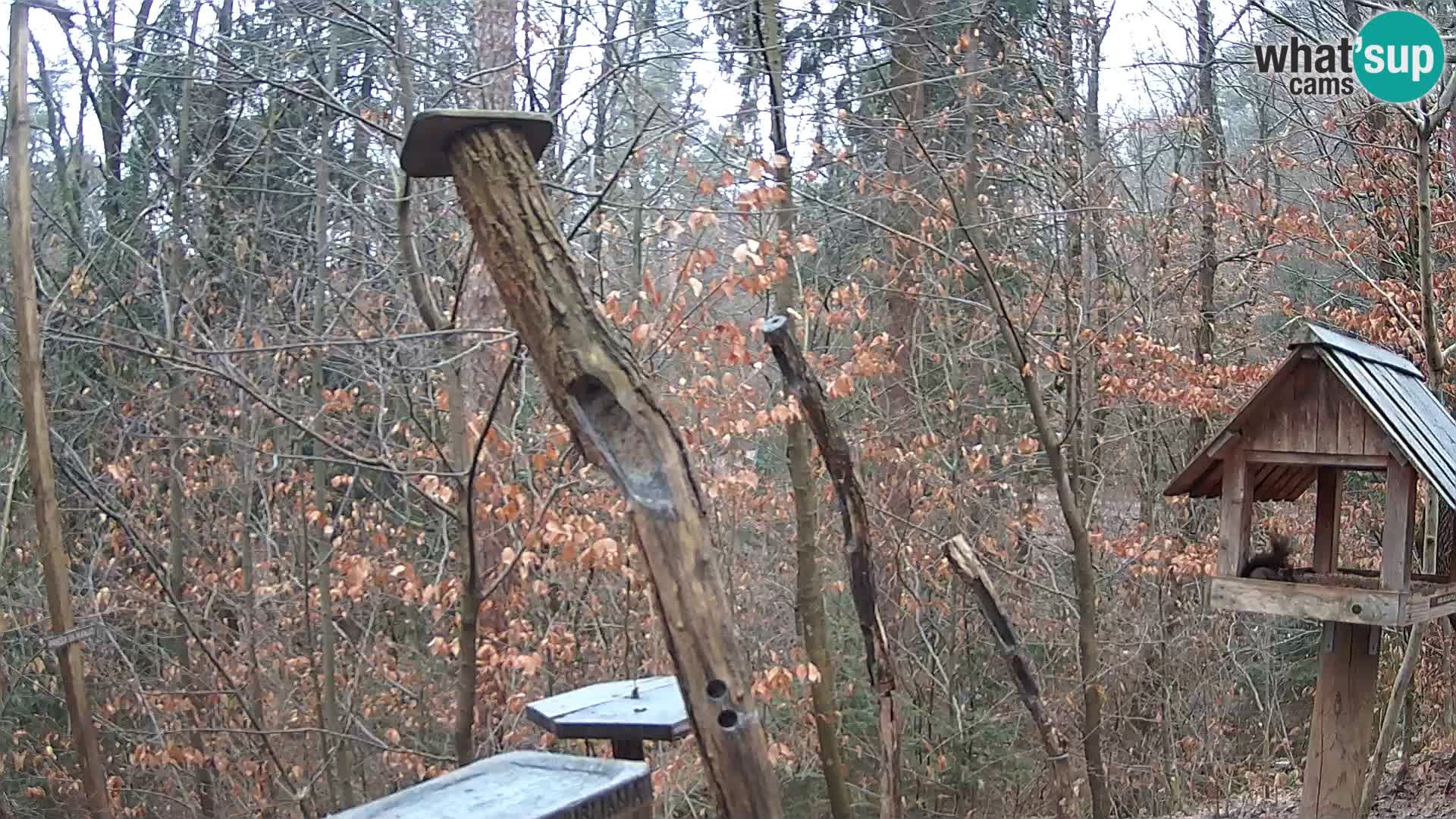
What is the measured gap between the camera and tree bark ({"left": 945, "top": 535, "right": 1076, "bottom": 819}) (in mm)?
4500

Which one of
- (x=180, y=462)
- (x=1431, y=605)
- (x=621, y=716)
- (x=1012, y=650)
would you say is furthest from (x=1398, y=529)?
(x=180, y=462)

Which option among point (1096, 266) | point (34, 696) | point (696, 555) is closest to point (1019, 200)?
point (1096, 266)

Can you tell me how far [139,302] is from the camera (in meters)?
7.96

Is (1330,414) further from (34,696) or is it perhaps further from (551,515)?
(34,696)

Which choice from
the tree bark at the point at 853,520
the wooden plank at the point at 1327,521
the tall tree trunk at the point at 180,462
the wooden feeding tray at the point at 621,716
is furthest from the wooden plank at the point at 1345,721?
the tall tree trunk at the point at 180,462

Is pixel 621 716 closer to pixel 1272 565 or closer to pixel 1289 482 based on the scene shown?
pixel 1272 565

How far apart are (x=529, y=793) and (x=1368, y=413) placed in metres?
2.72

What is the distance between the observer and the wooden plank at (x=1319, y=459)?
3.55m

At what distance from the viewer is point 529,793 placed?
2.67 meters

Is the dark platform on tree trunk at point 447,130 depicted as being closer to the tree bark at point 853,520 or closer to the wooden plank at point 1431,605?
the tree bark at point 853,520

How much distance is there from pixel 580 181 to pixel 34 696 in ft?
19.1

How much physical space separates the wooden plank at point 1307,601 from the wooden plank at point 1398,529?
6cm

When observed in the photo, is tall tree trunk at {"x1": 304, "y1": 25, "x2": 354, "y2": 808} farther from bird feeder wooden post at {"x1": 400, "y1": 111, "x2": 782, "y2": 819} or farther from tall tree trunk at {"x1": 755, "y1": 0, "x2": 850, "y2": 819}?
bird feeder wooden post at {"x1": 400, "y1": 111, "x2": 782, "y2": 819}

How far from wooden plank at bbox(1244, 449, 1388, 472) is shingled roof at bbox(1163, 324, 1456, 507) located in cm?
7
